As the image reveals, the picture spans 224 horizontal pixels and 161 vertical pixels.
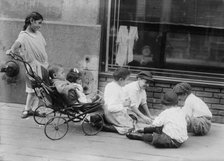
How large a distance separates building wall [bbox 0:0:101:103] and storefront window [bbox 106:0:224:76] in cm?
35

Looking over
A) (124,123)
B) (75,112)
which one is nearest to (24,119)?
(75,112)

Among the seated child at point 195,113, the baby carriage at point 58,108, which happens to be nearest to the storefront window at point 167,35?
the seated child at point 195,113

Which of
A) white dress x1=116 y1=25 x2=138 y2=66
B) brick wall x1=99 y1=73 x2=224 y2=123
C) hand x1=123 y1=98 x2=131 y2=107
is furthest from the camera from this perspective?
white dress x1=116 y1=25 x2=138 y2=66

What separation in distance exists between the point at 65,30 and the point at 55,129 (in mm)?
2273

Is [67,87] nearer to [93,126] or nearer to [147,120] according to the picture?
[93,126]

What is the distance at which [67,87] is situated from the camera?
6.41m

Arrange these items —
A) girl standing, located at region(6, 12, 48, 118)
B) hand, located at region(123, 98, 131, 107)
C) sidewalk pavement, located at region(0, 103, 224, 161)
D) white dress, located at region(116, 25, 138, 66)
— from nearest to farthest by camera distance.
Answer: sidewalk pavement, located at region(0, 103, 224, 161) < girl standing, located at region(6, 12, 48, 118) < hand, located at region(123, 98, 131, 107) < white dress, located at region(116, 25, 138, 66)

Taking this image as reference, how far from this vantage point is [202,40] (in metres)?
7.93

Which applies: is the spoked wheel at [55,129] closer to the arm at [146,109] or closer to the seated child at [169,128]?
the seated child at [169,128]

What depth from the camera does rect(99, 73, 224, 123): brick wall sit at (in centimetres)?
782

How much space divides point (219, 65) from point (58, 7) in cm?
310

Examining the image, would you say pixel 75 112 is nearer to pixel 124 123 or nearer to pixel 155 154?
pixel 124 123

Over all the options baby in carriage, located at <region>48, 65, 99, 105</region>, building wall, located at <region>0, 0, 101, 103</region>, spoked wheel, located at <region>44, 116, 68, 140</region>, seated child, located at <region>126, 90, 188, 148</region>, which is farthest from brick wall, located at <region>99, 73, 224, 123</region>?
spoked wheel, located at <region>44, 116, 68, 140</region>

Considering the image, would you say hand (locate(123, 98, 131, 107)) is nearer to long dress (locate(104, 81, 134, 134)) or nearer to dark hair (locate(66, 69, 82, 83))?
long dress (locate(104, 81, 134, 134))
